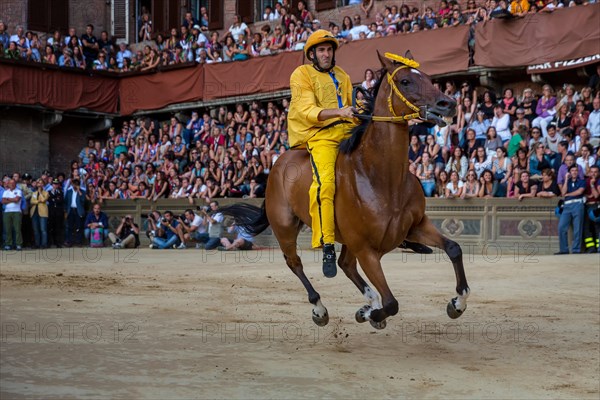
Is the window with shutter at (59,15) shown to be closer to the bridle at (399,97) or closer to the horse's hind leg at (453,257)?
the bridle at (399,97)

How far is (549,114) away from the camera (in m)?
17.2

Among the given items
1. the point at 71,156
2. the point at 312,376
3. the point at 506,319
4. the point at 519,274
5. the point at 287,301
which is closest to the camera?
the point at 312,376

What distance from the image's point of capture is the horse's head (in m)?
6.88

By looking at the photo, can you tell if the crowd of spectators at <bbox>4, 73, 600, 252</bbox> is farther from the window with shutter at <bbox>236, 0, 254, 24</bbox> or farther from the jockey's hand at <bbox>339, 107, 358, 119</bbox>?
the jockey's hand at <bbox>339, 107, 358, 119</bbox>

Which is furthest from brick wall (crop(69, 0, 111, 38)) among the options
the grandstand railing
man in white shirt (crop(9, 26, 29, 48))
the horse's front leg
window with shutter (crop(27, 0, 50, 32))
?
the horse's front leg

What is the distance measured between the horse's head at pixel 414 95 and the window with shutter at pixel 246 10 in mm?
20664

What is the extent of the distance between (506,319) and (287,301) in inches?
120

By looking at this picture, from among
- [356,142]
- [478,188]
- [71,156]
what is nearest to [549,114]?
[478,188]

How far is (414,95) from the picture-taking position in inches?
281

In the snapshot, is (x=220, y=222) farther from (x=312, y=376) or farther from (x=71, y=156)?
(x=312, y=376)

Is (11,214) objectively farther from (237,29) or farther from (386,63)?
(386,63)

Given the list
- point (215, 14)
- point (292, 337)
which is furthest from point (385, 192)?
point (215, 14)

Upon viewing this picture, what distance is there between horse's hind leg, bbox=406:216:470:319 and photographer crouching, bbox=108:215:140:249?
1630 centimetres

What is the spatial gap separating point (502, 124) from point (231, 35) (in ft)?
38.9
